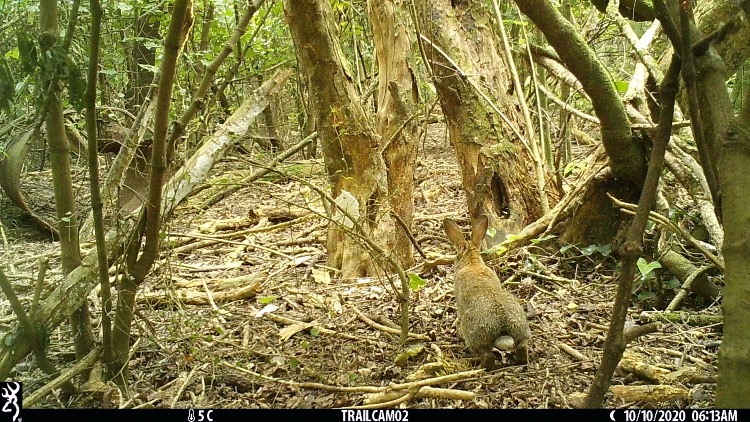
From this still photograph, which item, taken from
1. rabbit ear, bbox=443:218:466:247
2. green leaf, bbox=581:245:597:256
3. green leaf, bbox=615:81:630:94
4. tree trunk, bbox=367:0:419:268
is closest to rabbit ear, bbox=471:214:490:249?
rabbit ear, bbox=443:218:466:247

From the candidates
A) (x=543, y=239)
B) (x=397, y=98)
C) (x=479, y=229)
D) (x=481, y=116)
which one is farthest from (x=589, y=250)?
(x=397, y=98)

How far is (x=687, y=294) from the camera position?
333cm

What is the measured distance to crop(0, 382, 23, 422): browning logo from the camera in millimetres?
2242

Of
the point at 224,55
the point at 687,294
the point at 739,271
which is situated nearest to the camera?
the point at 739,271

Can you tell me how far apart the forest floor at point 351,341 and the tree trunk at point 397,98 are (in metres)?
0.83

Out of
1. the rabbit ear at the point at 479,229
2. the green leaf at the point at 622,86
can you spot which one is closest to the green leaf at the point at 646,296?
the rabbit ear at the point at 479,229

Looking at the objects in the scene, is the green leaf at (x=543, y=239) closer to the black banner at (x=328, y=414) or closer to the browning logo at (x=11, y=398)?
the black banner at (x=328, y=414)

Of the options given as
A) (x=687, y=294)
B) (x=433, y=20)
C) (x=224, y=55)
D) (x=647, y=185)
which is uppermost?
(x=433, y=20)

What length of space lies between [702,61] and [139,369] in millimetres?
2688

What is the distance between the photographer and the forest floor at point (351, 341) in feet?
8.50

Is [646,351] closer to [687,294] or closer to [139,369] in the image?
[687,294]

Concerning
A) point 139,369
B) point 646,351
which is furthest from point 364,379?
point 646,351

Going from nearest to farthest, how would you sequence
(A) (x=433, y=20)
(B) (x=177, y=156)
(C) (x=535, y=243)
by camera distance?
(B) (x=177, y=156) < (C) (x=535, y=243) < (A) (x=433, y=20)

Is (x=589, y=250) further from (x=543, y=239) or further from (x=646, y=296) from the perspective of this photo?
(x=646, y=296)
